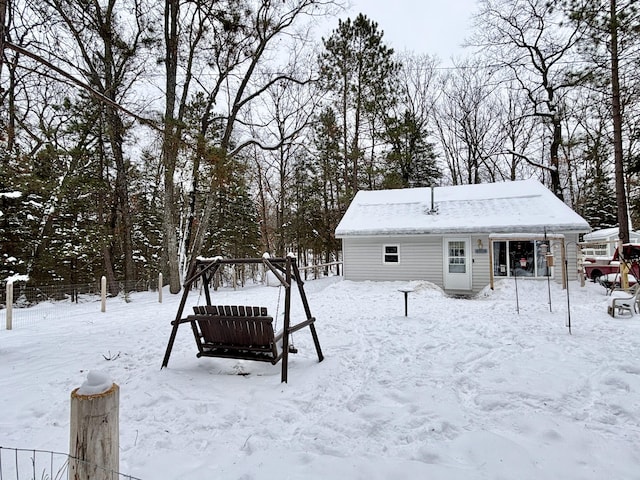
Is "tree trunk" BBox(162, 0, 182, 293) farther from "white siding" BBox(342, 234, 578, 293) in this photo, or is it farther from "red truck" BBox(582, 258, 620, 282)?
"red truck" BBox(582, 258, 620, 282)

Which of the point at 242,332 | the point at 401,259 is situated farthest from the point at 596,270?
the point at 242,332

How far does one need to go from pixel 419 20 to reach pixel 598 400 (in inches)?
638

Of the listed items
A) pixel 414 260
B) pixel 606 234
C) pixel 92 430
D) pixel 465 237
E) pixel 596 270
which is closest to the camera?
pixel 92 430

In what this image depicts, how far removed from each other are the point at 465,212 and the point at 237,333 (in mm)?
12911

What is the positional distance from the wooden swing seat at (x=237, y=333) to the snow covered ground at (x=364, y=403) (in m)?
0.28

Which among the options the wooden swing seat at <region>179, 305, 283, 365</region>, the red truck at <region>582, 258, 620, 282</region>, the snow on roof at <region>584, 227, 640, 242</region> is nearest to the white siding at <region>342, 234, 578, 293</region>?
the red truck at <region>582, 258, 620, 282</region>

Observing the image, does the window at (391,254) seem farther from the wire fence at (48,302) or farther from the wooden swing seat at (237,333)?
the wooden swing seat at (237,333)

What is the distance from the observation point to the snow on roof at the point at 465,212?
1301cm

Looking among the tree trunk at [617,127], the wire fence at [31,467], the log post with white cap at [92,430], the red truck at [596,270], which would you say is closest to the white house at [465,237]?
the tree trunk at [617,127]

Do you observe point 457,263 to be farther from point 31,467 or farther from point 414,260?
point 31,467

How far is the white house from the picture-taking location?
508 inches

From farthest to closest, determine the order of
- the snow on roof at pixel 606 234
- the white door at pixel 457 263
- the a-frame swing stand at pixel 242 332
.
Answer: the snow on roof at pixel 606 234 → the white door at pixel 457 263 → the a-frame swing stand at pixel 242 332

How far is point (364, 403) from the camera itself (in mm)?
3492

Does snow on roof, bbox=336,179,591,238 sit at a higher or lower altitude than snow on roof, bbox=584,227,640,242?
higher
